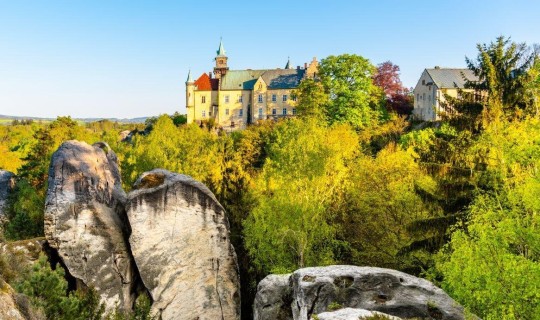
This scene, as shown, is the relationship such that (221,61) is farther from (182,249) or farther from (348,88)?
(182,249)

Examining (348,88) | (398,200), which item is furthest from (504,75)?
(348,88)

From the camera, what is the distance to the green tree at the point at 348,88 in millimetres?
60375

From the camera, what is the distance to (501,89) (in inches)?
976

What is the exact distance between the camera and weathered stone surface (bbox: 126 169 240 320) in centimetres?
2489

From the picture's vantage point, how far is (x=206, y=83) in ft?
333

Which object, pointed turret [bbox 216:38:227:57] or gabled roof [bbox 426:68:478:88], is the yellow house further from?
pointed turret [bbox 216:38:227:57]

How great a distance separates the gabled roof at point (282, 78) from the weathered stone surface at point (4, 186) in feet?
205

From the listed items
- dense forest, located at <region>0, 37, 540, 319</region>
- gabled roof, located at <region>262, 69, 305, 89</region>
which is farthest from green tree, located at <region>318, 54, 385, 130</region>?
gabled roof, located at <region>262, 69, 305, 89</region>

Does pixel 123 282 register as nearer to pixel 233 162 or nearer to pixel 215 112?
pixel 233 162

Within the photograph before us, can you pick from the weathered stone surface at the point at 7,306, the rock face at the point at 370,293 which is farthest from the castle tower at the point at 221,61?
the weathered stone surface at the point at 7,306

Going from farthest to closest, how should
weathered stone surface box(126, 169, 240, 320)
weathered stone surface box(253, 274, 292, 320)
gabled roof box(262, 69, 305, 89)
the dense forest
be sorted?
gabled roof box(262, 69, 305, 89)
weathered stone surface box(126, 169, 240, 320)
weathered stone surface box(253, 274, 292, 320)
the dense forest

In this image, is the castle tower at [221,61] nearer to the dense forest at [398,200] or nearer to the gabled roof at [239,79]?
the gabled roof at [239,79]

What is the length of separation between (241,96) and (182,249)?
252 ft

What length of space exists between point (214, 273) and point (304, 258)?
6.34 m
